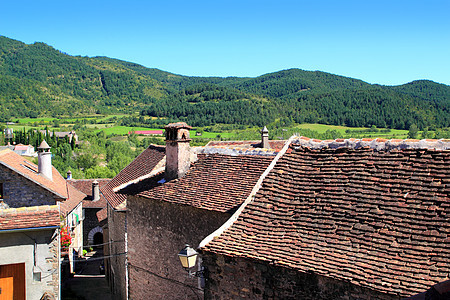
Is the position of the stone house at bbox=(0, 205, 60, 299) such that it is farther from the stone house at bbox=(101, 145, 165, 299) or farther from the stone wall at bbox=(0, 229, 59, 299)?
the stone house at bbox=(101, 145, 165, 299)

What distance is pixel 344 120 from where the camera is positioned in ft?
356

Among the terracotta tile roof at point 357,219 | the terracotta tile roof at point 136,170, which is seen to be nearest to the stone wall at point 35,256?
the terracotta tile roof at point 136,170

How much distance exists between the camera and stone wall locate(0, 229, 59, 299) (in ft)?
38.1

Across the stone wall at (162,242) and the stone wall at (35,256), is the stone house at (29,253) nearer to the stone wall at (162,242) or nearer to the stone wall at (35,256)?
the stone wall at (35,256)

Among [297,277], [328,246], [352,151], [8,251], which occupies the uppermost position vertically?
[352,151]

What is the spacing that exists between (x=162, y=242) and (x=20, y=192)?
6350mm

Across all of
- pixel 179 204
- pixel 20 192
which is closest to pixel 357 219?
pixel 179 204

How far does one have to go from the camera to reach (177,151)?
491 inches

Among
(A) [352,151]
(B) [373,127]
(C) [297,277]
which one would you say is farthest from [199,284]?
(B) [373,127]

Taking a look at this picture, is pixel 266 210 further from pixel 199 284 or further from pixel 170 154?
pixel 170 154

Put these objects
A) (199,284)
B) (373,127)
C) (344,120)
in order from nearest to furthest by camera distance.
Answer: (199,284) < (373,127) < (344,120)

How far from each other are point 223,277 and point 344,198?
291 centimetres

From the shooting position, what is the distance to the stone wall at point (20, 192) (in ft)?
48.5

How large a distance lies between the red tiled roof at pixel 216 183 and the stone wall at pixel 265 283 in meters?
2.09
